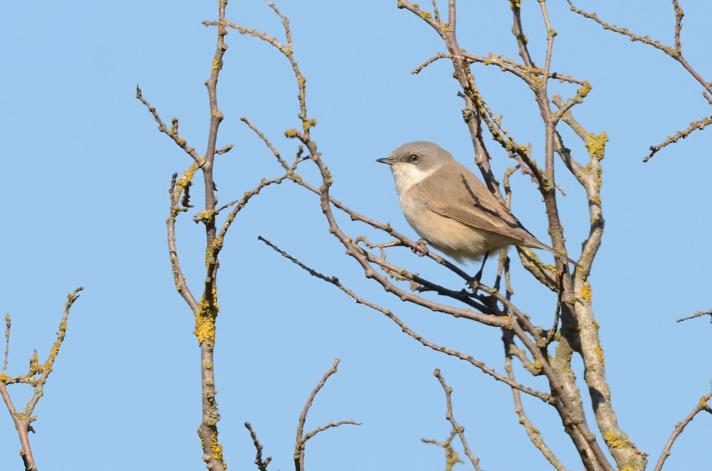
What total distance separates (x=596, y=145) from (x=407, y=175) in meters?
2.18

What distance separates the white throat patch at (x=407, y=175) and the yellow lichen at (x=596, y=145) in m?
1.91

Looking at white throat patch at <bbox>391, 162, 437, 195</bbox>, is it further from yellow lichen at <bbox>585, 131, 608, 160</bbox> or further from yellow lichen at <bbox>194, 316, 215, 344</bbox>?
yellow lichen at <bbox>194, 316, 215, 344</bbox>

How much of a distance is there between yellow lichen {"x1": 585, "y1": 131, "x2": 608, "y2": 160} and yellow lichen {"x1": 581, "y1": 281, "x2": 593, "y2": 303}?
100cm

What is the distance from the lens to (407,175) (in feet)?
26.8

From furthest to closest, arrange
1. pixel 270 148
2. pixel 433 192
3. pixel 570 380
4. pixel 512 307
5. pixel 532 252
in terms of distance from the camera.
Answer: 1. pixel 433 192
2. pixel 532 252
3. pixel 570 380
4. pixel 512 307
5. pixel 270 148

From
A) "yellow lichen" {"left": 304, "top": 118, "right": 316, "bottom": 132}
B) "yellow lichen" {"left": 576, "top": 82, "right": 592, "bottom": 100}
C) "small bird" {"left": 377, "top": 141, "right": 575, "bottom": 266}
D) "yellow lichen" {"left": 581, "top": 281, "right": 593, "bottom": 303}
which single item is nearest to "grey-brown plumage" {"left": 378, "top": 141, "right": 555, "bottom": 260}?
"small bird" {"left": 377, "top": 141, "right": 575, "bottom": 266}

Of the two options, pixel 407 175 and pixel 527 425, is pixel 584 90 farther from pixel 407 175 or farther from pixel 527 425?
pixel 407 175

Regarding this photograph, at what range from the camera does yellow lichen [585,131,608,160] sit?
6199mm

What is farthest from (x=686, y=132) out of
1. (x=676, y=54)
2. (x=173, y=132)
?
(x=173, y=132)

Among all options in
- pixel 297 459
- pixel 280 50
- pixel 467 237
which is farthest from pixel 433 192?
pixel 297 459

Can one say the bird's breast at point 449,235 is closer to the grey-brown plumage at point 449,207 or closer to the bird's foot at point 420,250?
the grey-brown plumage at point 449,207

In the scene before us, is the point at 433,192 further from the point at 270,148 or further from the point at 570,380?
the point at 270,148

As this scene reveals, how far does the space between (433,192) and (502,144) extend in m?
3.34

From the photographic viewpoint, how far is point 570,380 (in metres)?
5.20
